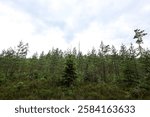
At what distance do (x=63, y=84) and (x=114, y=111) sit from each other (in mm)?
22990

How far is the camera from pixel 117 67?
66.0 metres

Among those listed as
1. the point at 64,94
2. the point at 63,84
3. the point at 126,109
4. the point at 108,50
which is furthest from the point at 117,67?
the point at 126,109

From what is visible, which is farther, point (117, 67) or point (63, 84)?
point (117, 67)

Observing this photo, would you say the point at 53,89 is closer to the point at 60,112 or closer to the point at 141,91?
the point at 141,91

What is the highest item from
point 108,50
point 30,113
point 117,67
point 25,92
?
point 108,50

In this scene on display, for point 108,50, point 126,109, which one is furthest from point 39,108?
point 108,50

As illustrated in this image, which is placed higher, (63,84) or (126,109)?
(63,84)

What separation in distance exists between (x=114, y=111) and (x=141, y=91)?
63.4 ft

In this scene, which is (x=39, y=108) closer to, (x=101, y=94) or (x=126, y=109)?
(x=126, y=109)

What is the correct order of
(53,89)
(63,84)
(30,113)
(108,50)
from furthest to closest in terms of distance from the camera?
1. (108,50)
2. (63,84)
3. (53,89)
4. (30,113)

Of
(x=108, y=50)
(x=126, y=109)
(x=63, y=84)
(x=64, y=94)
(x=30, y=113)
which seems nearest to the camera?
(x=30, y=113)

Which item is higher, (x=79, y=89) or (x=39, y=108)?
(x=79, y=89)

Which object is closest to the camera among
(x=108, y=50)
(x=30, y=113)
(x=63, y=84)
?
(x=30, y=113)

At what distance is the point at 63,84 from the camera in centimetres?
3784
